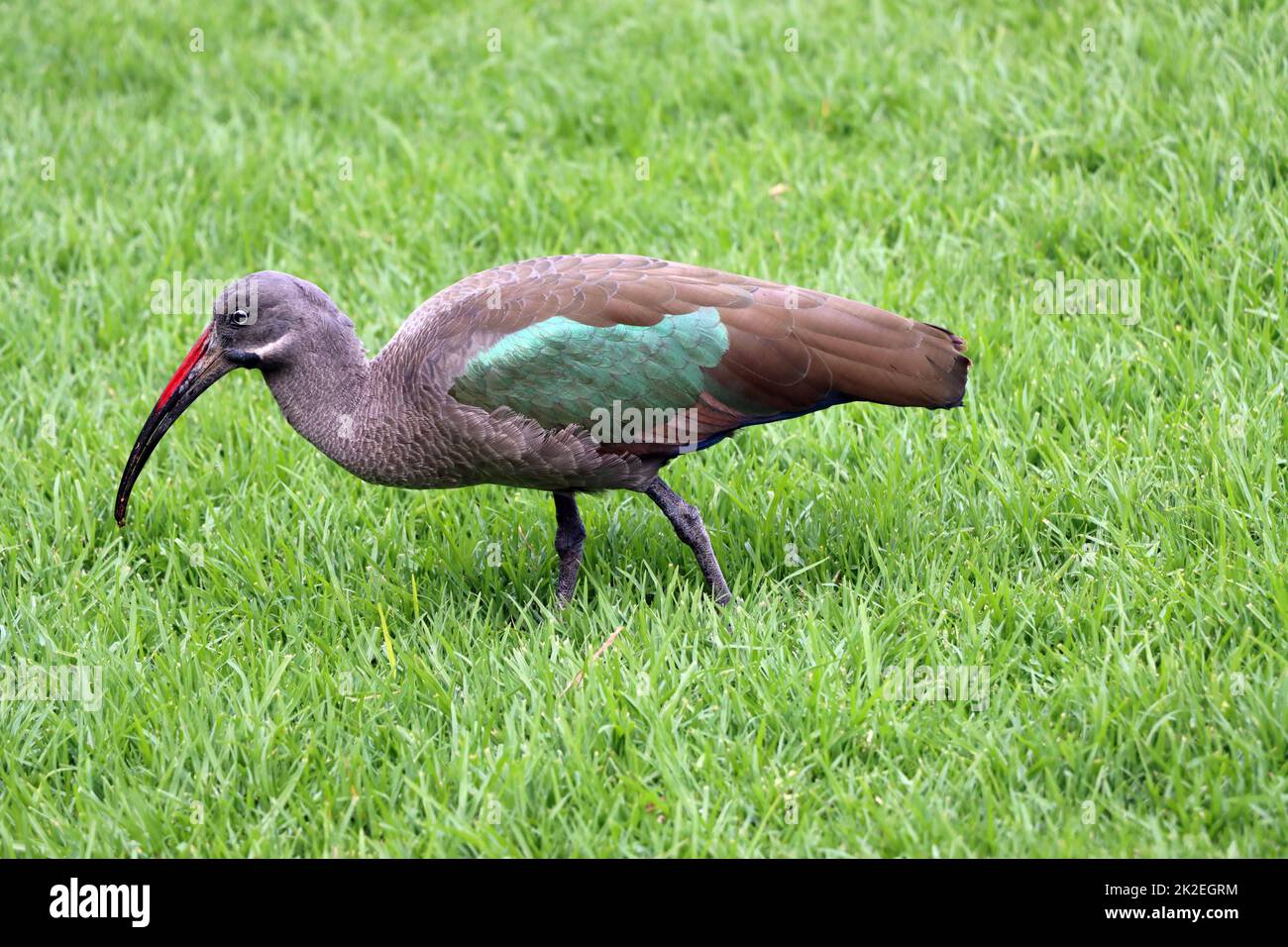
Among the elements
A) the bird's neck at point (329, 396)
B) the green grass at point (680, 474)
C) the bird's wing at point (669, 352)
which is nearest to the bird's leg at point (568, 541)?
the green grass at point (680, 474)

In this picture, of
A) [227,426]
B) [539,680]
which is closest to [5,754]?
[539,680]

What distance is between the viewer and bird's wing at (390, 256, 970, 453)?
173 inches

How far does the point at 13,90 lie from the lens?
8.26 metres

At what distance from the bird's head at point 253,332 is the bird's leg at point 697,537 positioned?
123cm

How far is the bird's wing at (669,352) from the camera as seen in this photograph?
4.39 m

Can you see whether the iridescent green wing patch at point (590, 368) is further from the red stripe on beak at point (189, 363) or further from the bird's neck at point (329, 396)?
the red stripe on beak at point (189, 363)

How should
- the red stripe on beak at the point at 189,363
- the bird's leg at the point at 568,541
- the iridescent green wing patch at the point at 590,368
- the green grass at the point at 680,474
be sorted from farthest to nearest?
the bird's leg at the point at 568,541 < the red stripe on beak at the point at 189,363 < the iridescent green wing patch at the point at 590,368 < the green grass at the point at 680,474

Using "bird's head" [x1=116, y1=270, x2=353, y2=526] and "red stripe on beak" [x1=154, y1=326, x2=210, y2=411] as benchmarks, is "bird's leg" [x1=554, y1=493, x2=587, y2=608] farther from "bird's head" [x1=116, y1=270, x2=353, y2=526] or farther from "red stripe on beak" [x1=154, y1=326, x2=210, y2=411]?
"red stripe on beak" [x1=154, y1=326, x2=210, y2=411]

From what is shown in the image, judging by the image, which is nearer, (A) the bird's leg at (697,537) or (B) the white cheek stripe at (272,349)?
(B) the white cheek stripe at (272,349)

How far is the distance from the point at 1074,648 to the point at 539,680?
1569 mm

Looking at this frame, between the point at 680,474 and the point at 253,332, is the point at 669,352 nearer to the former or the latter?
the point at 680,474

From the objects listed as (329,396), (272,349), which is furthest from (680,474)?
(272,349)

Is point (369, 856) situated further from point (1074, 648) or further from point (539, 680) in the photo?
point (1074, 648)

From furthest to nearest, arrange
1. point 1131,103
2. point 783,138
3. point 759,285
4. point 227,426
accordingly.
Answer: point 783,138
point 1131,103
point 227,426
point 759,285
